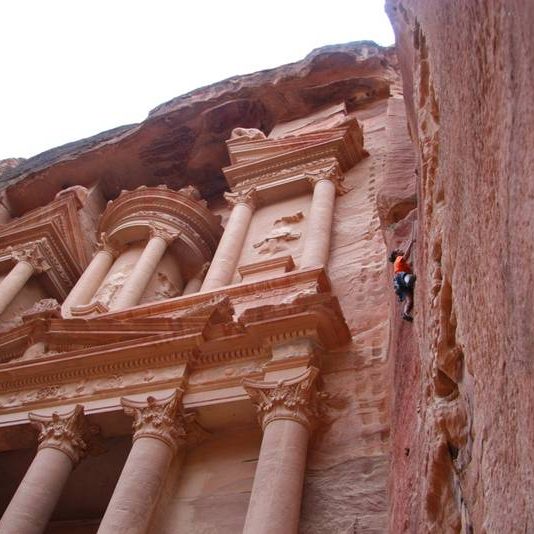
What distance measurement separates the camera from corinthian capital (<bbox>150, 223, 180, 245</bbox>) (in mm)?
15984

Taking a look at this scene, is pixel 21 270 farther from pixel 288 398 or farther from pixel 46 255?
pixel 288 398

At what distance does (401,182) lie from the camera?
24.3 ft

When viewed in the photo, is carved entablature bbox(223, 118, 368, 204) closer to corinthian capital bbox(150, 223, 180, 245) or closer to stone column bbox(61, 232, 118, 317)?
corinthian capital bbox(150, 223, 180, 245)

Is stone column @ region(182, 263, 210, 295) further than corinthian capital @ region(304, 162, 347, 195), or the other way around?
stone column @ region(182, 263, 210, 295)

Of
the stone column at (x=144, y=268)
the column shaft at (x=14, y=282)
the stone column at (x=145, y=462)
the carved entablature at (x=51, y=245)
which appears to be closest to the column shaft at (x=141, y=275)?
the stone column at (x=144, y=268)

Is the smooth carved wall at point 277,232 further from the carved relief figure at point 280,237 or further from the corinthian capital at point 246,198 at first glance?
the corinthian capital at point 246,198

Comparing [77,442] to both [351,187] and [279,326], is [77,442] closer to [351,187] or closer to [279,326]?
[279,326]

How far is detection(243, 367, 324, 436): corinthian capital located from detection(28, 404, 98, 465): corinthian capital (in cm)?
231

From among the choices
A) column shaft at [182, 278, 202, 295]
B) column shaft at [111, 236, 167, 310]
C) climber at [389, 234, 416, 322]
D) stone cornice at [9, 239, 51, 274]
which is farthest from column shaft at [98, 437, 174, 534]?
stone cornice at [9, 239, 51, 274]

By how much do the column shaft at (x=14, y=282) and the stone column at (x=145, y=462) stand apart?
9030mm

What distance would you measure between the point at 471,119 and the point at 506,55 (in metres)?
0.58

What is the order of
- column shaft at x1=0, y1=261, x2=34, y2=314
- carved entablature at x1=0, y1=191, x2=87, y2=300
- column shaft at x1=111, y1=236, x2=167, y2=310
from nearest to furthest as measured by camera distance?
column shaft at x1=111, y1=236, x2=167, y2=310
column shaft at x1=0, y1=261, x2=34, y2=314
carved entablature at x1=0, y1=191, x2=87, y2=300

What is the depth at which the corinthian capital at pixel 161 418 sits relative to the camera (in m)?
7.64

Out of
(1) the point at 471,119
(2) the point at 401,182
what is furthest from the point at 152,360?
(1) the point at 471,119
